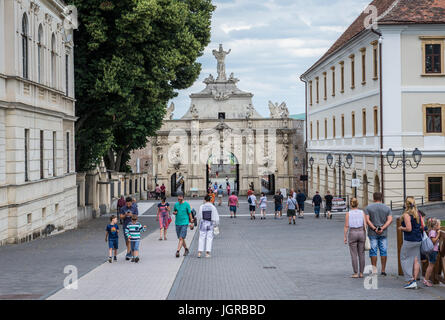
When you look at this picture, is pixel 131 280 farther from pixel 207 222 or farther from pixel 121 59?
pixel 121 59

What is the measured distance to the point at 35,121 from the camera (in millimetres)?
24562

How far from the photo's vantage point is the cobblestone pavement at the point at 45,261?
43.3 feet

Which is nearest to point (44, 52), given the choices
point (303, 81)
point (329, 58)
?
point (329, 58)

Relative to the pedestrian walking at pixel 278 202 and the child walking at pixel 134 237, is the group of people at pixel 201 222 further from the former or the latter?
the pedestrian walking at pixel 278 202

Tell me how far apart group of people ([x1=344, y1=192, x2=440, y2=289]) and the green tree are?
17.6 metres

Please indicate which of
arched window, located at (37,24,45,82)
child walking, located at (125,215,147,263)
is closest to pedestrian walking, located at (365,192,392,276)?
child walking, located at (125,215,147,263)

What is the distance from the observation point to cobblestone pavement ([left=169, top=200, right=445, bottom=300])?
12508mm

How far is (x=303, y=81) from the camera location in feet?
208

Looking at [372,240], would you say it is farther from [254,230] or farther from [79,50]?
[79,50]

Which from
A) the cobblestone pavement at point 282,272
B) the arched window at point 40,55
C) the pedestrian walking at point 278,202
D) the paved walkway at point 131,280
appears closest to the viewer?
the paved walkway at point 131,280

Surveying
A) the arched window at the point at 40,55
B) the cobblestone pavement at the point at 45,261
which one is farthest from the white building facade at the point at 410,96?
the arched window at the point at 40,55

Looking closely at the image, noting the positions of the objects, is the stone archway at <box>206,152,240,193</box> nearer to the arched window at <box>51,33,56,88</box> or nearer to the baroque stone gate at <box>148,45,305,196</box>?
the baroque stone gate at <box>148,45,305,196</box>

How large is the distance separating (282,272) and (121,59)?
17516mm
